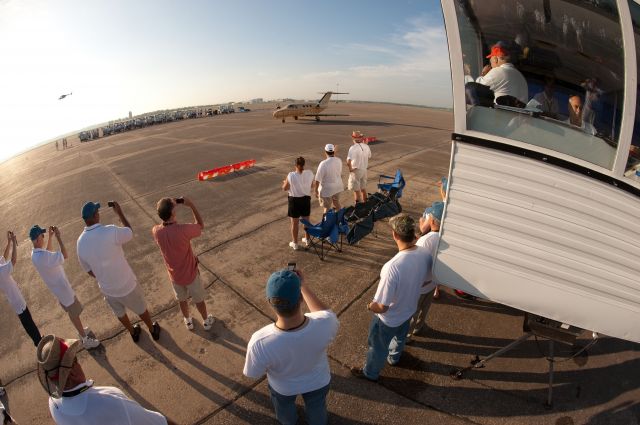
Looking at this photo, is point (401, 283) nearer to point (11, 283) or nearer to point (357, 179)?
point (11, 283)

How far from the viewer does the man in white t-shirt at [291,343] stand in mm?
1754

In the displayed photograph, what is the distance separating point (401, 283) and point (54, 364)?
2.41 m

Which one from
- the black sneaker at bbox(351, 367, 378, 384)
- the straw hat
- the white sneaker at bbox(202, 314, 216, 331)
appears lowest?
the black sneaker at bbox(351, 367, 378, 384)

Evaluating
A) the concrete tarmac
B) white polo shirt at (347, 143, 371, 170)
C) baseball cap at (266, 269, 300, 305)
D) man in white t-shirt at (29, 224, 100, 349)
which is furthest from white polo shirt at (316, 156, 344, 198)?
baseball cap at (266, 269, 300, 305)

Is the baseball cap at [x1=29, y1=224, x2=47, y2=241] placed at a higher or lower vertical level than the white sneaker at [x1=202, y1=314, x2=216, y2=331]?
higher

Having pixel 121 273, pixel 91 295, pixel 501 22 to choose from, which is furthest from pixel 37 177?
pixel 501 22

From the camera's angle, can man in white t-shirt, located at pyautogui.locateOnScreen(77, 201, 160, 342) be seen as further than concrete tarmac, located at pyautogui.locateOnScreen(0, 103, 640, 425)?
Yes

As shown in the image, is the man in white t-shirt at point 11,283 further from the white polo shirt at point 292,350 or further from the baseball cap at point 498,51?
the baseball cap at point 498,51

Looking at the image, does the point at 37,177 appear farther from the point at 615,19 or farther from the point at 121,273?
the point at 615,19

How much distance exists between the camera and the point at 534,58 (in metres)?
2.47

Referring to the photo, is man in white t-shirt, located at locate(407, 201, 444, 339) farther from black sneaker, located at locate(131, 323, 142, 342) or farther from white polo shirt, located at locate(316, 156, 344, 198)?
black sneaker, located at locate(131, 323, 142, 342)

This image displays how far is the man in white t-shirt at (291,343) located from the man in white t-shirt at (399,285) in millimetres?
754

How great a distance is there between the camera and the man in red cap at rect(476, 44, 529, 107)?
2508 mm

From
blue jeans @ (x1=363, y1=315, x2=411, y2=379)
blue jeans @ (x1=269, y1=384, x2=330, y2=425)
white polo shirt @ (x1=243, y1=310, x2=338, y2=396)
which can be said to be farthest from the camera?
blue jeans @ (x1=363, y1=315, x2=411, y2=379)
